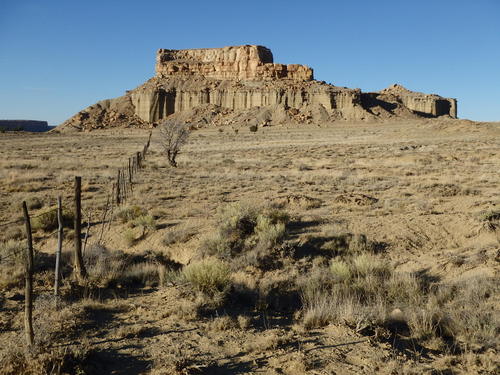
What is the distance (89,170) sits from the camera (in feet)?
76.0

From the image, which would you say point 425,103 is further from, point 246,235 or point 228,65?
point 246,235

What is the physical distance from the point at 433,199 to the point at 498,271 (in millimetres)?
6030

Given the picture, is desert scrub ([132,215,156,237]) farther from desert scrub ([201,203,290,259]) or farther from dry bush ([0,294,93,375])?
dry bush ([0,294,93,375])

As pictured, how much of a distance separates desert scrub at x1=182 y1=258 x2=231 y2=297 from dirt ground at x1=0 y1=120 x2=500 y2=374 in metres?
0.29

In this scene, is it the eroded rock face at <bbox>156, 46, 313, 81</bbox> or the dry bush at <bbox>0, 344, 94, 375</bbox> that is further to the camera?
the eroded rock face at <bbox>156, 46, 313, 81</bbox>

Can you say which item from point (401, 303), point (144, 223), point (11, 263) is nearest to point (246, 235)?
point (144, 223)

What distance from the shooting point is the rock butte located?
9188 cm

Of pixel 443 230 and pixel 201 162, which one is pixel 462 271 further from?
pixel 201 162

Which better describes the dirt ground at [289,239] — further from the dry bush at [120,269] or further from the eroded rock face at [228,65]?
the eroded rock face at [228,65]

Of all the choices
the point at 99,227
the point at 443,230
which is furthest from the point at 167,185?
the point at 443,230

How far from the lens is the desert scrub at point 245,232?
8844 millimetres

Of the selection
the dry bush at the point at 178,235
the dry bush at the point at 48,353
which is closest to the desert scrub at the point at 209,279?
the dry bush at the point at 48,353

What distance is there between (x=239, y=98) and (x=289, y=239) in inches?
3722

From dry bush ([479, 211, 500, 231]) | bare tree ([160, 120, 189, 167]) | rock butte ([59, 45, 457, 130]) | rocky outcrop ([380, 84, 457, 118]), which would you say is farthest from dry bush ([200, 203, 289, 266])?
rocky outcrop ([380, 84, 457, 118])
